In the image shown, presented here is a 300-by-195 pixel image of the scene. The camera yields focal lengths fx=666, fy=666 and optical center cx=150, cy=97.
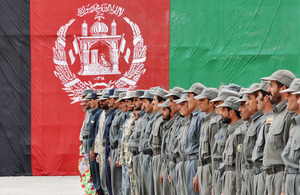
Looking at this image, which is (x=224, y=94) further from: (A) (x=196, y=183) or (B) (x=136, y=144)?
(B) (x=136, y=144)

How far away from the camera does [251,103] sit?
6.63 m

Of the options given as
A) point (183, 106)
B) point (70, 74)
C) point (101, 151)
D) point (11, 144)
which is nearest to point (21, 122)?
point (11, 144)

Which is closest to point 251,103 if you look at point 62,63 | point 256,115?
point 256,115

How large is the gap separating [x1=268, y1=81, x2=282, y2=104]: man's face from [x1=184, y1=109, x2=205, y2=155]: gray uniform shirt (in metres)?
2.13

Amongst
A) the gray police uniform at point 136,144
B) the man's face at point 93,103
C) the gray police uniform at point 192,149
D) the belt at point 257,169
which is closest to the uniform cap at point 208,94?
the gray police uniform at point 192,149

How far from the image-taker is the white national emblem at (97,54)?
16.7 m

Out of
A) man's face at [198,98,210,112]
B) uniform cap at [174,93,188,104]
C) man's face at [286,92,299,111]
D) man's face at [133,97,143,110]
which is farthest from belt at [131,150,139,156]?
man's face at [286,92,299,111]

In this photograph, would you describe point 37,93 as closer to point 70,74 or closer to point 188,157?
point 70,74

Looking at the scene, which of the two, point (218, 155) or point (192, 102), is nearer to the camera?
point (218, 155)

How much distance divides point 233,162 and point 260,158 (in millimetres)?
660

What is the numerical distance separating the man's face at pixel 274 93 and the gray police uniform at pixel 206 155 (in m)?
1.55

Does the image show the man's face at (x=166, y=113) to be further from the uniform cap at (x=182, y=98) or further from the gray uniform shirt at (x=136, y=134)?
the gray uniform shirt at (x=136, y=134)

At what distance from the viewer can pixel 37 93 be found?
16734mm

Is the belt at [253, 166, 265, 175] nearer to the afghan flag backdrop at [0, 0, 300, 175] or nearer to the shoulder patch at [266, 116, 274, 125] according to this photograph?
the shoulder patch at [266, 116, 274, 125]
